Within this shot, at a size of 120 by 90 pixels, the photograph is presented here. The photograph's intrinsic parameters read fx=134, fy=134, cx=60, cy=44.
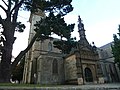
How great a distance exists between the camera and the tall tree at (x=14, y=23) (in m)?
13.2

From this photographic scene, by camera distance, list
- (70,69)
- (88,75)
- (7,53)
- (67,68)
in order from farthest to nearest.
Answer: (67,68) < (70,69) < (88,75) < (7,53)

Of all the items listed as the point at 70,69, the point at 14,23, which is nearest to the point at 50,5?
the point at 14,23

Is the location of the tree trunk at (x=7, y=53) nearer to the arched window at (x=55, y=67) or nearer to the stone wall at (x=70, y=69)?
the stone wall at (x=70, y=69)

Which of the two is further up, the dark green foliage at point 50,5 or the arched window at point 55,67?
the dark green foliage at point 50,5

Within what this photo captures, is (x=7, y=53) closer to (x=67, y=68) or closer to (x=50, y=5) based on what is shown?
(x=50, y=5)

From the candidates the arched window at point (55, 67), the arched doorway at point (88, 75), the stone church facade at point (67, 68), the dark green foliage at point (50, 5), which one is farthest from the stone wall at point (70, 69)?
the dark green foliage at point (50, 5)

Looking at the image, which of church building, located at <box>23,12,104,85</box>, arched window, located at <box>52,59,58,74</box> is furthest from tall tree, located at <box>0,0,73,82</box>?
arched window, located at <box>52,59,58,74</box>

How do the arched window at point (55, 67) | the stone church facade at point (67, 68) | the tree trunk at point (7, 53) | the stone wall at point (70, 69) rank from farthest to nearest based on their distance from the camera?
the arched window at point (55, 67), the stone church facade at point (67, 68), the stone wall at point (70, 69), the tree trunk at point (7, 53)

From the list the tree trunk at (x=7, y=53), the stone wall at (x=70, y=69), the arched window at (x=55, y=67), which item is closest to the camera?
the tree trunk at (x=7, y=53)

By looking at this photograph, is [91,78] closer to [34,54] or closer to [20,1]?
[34,54]

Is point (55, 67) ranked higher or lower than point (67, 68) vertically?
higher

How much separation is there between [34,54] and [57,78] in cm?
852

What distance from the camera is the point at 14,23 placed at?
15445 mm

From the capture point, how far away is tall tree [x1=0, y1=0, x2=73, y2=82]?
13219 mm
